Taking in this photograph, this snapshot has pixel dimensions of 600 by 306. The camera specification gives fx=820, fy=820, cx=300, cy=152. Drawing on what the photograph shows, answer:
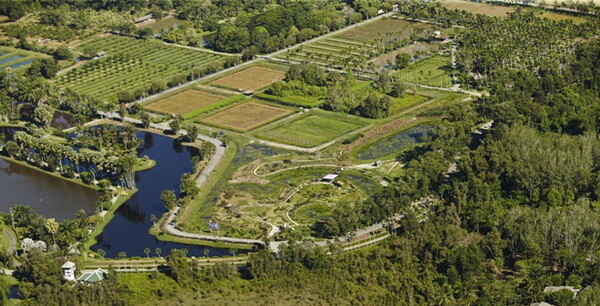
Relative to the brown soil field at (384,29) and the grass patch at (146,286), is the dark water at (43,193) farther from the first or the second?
the brown soil field at (384,29)

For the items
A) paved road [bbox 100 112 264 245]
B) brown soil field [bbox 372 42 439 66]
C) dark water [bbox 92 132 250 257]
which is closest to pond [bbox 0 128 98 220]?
dark water [bbox 92 132 250 257]

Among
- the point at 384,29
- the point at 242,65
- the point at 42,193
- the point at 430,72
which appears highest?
the point at 384,29

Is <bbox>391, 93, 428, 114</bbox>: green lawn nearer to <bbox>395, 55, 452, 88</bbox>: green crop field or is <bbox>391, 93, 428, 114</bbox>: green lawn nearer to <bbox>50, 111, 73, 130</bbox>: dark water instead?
<bbox>395, 55, 452, 88</bbox>: green crop field

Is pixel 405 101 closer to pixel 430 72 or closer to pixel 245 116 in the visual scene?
pixel 430 72

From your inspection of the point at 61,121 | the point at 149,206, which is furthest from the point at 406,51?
the point at 149,206

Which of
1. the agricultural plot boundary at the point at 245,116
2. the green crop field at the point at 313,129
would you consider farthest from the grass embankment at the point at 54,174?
the green crop field at the point at 313,129
